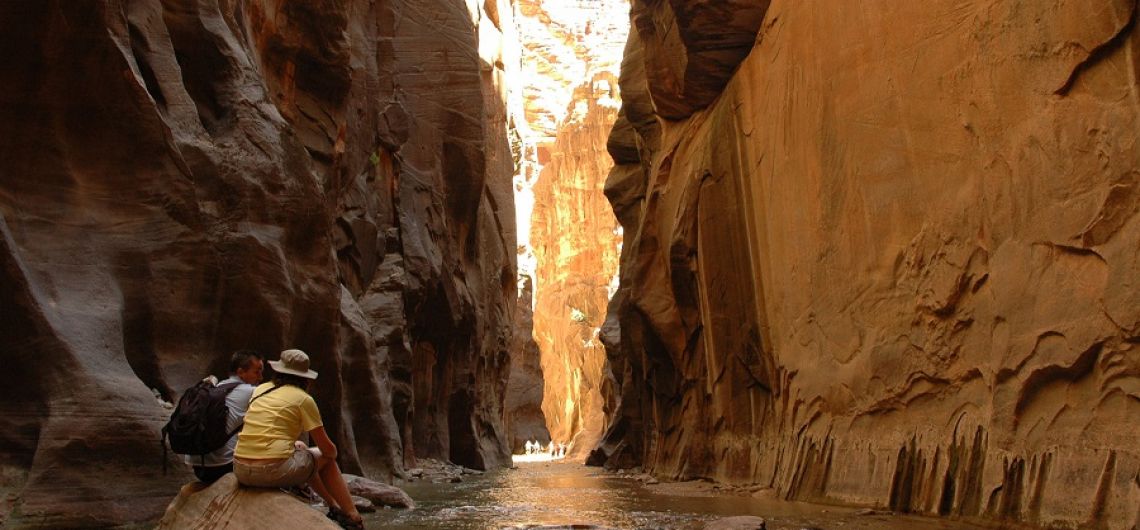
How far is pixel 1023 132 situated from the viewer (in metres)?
8.51

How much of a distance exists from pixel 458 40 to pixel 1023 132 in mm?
26257

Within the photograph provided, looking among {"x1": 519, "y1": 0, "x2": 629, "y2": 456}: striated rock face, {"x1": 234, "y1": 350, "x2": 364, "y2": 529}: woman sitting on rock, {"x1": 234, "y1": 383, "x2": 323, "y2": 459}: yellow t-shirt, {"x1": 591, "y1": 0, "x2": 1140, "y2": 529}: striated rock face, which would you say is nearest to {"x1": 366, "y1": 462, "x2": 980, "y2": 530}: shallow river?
{"x1": 591, "y1": 0, "x2": 1140, "y2": 529}: striated rock face

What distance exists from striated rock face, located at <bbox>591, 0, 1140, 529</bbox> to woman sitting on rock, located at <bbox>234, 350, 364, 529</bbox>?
5.52 m

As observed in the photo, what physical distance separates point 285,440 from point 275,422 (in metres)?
0.14

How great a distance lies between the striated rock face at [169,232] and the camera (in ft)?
29.3

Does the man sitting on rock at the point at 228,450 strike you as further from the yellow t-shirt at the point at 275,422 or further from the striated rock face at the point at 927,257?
the striated rock face at the point at 927,257

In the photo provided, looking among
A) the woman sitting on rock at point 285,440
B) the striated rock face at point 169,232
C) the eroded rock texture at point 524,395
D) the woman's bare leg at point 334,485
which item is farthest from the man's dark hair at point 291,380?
the eroded rock texture at point 524,395

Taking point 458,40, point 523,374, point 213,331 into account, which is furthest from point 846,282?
point 523,374

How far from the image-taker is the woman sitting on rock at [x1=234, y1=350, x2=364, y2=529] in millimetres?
6031

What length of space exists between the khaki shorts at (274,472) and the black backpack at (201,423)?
2.17 ft

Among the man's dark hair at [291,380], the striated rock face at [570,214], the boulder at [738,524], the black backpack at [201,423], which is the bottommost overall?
the boulder at [738,524]

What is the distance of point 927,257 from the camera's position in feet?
33.8

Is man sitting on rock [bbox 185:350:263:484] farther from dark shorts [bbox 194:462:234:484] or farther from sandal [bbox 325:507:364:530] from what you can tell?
sandal [bbox 325:507:364:530]

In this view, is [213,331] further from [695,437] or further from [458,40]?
[458,40]
